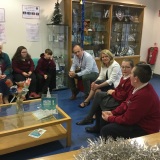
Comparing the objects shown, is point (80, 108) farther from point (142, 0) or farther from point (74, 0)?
point (142, 0)

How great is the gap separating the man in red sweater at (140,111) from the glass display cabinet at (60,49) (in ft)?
9.05

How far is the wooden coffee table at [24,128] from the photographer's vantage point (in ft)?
6.91

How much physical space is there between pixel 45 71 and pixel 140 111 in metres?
2.72

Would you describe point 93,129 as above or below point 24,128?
below

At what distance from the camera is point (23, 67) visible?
4.00 meters

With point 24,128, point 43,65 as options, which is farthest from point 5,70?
point 24,128

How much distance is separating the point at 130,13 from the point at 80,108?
3.41 m

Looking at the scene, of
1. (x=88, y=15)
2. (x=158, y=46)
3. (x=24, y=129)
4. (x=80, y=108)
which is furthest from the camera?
(x=158, y=46)

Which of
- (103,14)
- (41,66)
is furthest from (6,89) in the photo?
(103,14)

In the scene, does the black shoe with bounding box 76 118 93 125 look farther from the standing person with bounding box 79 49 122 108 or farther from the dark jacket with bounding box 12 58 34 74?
the dark jacket with bounding box 12 58 34 74

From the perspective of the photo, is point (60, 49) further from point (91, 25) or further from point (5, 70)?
point (5, 70)

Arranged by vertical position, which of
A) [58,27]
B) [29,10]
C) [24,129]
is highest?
[29,10]

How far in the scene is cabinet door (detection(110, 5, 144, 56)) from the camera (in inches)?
214

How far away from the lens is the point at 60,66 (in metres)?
4.62
